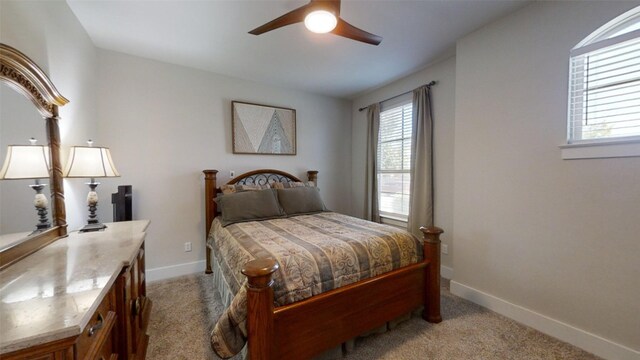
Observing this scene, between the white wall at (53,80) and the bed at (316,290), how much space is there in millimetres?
1104

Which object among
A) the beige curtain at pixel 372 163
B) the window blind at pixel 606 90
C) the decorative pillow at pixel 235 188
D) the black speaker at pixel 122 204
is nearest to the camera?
the window blind at pixel 606 90

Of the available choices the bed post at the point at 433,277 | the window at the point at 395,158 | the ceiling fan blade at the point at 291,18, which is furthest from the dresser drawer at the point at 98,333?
the window at the point at 395,158

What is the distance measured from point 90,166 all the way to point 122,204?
81 centimetres

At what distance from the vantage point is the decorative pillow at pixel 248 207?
103 inches

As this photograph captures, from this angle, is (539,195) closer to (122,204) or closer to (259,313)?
(259,313)

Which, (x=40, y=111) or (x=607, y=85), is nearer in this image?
(x=40, y=111)

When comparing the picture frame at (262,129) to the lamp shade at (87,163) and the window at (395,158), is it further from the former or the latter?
the lamp shade at (87,163)

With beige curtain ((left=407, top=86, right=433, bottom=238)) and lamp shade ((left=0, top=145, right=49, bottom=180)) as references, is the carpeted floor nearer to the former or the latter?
beige curtain ((left=407, top=86, right=433, bottom=238))

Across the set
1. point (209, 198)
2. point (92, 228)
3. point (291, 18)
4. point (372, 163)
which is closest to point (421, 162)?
point (372, 163)

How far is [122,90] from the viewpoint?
268 cm

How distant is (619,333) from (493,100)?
6.15ft

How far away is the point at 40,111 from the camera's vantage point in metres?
1.40

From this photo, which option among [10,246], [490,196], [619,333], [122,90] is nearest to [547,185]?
[490,196]

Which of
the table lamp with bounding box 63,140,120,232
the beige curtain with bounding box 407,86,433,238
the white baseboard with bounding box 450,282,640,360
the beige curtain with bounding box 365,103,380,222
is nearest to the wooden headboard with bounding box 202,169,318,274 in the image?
the beige curtain with bounding box 365,103,380,222
